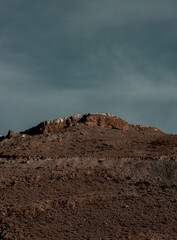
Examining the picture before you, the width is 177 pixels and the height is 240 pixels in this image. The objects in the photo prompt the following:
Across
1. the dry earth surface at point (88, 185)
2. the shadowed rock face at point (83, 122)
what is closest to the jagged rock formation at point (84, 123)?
the shadowed rock face at point (83, 122)

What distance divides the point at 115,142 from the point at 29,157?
6175mm

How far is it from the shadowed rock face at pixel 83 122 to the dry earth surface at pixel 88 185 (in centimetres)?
52

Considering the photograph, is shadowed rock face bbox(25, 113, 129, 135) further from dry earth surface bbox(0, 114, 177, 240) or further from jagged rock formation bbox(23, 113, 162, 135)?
dry earth surface bbox(0, 114, 177, 240)

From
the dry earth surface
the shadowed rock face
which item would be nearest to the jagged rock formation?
the shadowed rock face

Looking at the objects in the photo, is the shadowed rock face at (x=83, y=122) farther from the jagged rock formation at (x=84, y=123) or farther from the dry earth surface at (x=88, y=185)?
the dry earth surface at (x=88, y=185)

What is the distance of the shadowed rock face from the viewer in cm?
2505

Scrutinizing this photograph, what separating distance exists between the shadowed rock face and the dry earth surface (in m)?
0.52

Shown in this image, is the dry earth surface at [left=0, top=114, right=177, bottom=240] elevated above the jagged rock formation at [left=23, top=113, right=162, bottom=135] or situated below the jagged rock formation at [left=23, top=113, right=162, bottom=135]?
below

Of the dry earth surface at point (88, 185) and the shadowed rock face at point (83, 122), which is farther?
the shadowed rock face at point (83, 122)

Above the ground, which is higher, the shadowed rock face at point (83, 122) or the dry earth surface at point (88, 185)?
the shadowed rock face at point (83, 122)

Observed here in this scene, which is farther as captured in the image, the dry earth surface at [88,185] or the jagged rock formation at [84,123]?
the jagged rock formation at [84,123]

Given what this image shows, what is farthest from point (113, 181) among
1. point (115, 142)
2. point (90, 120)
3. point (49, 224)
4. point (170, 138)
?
point (90, 120)

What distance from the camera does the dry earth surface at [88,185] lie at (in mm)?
11500

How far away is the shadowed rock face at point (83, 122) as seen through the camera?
25.0 m
